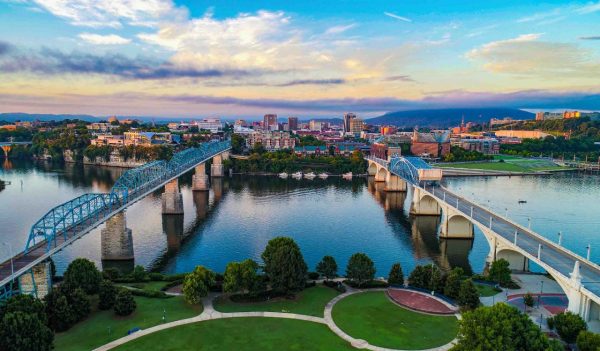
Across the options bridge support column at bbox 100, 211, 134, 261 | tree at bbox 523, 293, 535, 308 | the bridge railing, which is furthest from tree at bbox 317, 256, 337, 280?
bridge support column at bbox 100, 211, 134, 261

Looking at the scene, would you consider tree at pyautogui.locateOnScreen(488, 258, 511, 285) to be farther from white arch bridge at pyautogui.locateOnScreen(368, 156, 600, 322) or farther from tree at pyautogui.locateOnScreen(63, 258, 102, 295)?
tree at pyautogui.locateOnScreen(63, 258, 102, 295)

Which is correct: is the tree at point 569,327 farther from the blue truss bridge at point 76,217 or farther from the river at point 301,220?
the blue truss bridge at point 76,217

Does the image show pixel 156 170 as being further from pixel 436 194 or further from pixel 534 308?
pixel 534 308

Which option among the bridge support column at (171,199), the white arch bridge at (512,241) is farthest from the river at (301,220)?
the white arch bridge at (512,241)

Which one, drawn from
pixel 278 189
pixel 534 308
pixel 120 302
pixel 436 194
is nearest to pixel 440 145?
pixel 278 189

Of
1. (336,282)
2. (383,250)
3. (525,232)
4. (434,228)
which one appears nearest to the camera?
(336,282)

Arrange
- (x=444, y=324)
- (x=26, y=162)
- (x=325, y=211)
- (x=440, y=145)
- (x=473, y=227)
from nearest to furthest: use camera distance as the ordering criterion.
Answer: (x=444, y=324), (x=473, y=227), (x=325, y=211), (x=26, y=162), (x=440, y=145)
